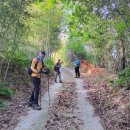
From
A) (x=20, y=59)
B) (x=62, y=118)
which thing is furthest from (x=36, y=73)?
(x=20, y=59)

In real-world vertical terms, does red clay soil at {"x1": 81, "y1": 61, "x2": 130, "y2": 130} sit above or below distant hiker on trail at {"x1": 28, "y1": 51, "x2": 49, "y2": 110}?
below

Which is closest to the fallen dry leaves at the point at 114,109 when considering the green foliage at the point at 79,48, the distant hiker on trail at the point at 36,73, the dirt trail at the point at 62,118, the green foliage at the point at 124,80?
the dirt trail at the point at 62,118

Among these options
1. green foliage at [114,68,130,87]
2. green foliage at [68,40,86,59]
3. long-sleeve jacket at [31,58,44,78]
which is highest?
green foliage at [68,40,86,59]

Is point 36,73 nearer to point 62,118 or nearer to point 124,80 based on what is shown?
point 62,118

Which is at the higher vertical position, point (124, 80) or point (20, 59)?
point (20, 59)

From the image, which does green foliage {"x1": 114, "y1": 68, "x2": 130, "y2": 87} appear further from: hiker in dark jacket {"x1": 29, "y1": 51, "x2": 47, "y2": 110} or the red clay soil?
hiker in dark jacket {"x1": 29, "y1": 51, "x2": 47, "y2": 110}

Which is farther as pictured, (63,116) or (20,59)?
(20,59)

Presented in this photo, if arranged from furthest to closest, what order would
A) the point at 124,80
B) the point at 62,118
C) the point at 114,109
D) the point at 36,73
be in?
1. the point at 124,80
2. the point at 114,109
3. the point at 36,73
4. the point at 62,118

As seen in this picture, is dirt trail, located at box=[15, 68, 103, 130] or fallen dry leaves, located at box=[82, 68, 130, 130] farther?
fallen dry leaves, located at box=[82, 68, 130, 130]

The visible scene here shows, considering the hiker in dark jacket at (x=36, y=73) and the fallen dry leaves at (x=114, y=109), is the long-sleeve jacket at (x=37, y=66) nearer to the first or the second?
the hiker in dark jacket at (x=36, y=73)

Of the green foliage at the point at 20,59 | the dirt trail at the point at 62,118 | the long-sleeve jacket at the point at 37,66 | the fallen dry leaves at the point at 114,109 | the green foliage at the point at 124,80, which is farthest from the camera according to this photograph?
the green foliage at the point at 20,59

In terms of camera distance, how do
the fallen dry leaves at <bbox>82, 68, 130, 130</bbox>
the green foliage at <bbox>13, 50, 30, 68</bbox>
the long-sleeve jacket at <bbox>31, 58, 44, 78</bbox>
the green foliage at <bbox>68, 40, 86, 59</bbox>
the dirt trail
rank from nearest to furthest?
the dirt trail < the fallen dry leaves at <bbox>82, 68, 130, 130</bbox> < the long-sleeve jacket at <bbox>31, 58, 44, 78</bbox> < the green foliage at <bbox>13, 50, 30, 68</bbox> < the green foliage at <bbox>68, 40, 86, 59</bbox>

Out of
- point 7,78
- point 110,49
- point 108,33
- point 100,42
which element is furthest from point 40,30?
point 7,78

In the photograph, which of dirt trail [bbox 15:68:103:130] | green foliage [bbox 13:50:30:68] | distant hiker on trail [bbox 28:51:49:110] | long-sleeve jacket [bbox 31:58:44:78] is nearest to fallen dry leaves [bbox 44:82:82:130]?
dirt trail [bbox 15:68:103:130]
